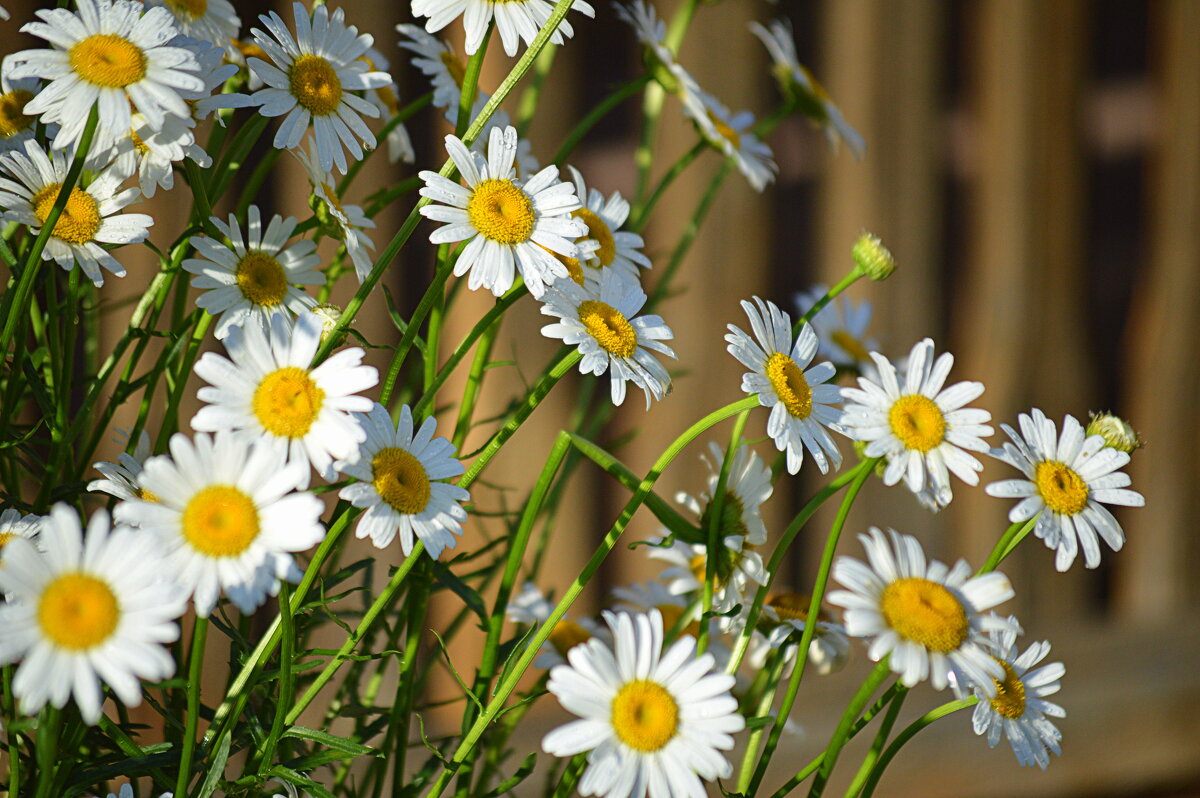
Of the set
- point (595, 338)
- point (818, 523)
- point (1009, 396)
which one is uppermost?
point (1009, 396)

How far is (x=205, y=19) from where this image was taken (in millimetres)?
431

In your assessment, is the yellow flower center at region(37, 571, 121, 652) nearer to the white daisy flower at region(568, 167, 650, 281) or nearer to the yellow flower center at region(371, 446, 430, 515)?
the yellow flower center at region(371, 446, 430, 515)

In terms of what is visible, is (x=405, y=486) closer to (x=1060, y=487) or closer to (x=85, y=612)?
(x=85, y=612)

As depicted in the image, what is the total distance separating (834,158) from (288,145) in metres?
1.19

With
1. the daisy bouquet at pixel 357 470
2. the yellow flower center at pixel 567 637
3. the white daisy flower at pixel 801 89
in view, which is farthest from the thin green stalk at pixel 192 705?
the white daisy flower at pixel 801 89

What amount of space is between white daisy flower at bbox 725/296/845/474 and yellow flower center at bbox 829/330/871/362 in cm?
22

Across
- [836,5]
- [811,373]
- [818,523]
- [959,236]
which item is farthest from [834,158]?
[811,373]

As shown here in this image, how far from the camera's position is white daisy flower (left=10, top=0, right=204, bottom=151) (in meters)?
0.33

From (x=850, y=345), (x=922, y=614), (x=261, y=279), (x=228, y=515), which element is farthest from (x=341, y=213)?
(x=850, y=345)

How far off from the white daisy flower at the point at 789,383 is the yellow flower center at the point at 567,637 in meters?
0.16

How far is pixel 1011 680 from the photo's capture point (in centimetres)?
39

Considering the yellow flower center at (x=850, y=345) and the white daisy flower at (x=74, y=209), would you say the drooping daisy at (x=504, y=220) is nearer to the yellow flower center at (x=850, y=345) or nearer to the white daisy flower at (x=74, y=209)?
the white daisy flower at (x=74, y=209)

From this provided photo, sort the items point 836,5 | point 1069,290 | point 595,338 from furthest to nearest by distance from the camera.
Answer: point 1069,290
point 836,5
point 595,338

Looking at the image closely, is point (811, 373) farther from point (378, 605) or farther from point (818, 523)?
point (818, 523)
